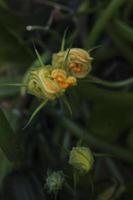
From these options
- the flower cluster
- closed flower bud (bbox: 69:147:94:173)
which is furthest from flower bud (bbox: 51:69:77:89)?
closed flower bud (bbox: 69:147:94:173)

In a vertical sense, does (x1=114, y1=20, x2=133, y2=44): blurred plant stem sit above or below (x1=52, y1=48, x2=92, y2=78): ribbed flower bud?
below

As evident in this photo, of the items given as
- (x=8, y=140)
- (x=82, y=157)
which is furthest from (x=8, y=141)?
(x=82, y=157)

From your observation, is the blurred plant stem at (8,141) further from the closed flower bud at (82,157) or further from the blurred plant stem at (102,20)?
the blurred plant stem at (102,20)

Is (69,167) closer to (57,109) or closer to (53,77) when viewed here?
(53,77)

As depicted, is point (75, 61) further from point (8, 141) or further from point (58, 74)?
point (8, 141)

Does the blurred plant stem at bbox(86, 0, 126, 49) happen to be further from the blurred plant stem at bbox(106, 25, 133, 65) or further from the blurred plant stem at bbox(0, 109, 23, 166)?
the blurred plant stem at bbox(0, 109, 23, 166)

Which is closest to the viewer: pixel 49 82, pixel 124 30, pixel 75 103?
pixel 49 82
